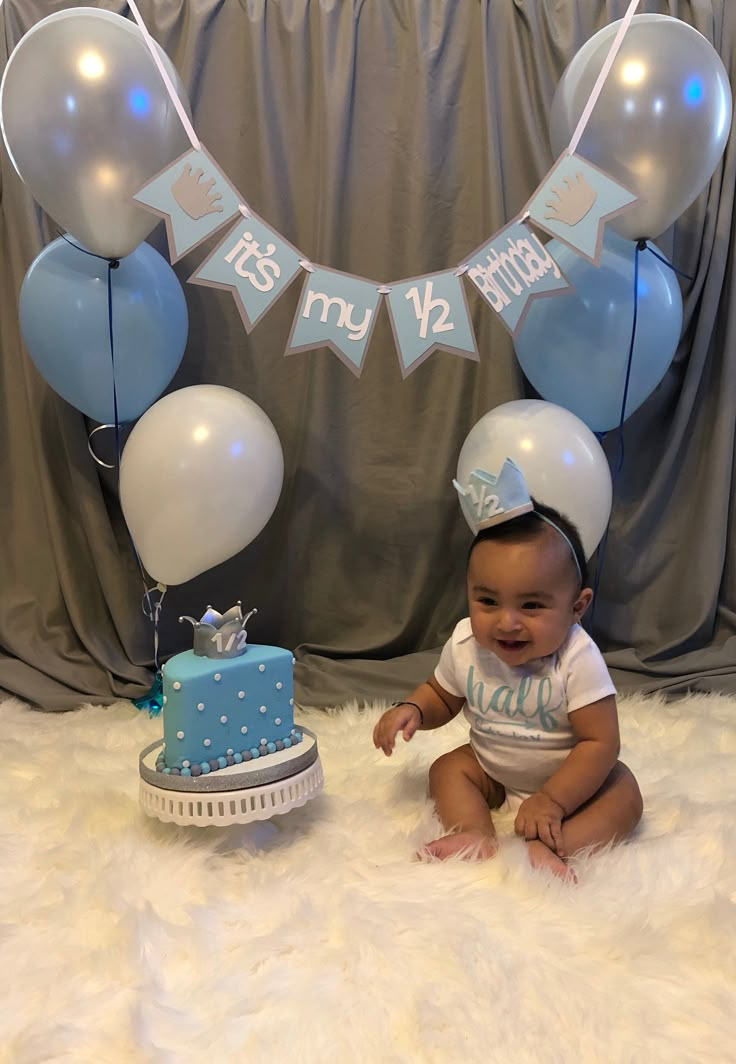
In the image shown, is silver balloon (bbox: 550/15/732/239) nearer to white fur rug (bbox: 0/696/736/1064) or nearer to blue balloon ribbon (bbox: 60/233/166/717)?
blue balloon ribbon (bbox: 60/233/166/717)

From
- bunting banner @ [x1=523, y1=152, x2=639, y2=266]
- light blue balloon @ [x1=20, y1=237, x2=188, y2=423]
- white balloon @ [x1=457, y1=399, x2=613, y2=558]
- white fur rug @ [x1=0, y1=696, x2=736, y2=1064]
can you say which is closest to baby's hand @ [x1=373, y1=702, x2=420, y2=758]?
white fur rug @ [x1=0, y1=696, x2=736, y2=1064]

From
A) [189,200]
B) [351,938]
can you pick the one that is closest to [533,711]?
[351,938]

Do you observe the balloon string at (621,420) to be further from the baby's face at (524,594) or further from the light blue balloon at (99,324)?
the light blue balloon at (99,324)

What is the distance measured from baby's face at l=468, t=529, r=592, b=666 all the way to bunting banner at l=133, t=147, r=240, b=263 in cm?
65

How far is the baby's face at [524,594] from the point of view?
1.18 meters

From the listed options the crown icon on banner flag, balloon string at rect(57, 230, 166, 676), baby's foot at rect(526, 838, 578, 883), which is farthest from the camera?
balloon string at rect(57, 230, 166, 676)

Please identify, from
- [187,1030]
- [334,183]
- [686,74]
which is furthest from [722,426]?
[187,1030]

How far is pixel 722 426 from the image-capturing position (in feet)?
6.55

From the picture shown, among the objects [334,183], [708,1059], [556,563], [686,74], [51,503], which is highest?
[686,74]

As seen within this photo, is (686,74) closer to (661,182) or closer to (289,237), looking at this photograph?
(661,182)

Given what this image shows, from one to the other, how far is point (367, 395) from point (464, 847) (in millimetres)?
1162

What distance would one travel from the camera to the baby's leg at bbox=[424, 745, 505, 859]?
115cm

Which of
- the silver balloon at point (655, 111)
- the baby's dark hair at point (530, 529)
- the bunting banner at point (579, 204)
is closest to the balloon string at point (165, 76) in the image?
the bunting banner at point (579, 204)

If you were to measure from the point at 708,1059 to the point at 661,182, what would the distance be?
1371 millimetres
